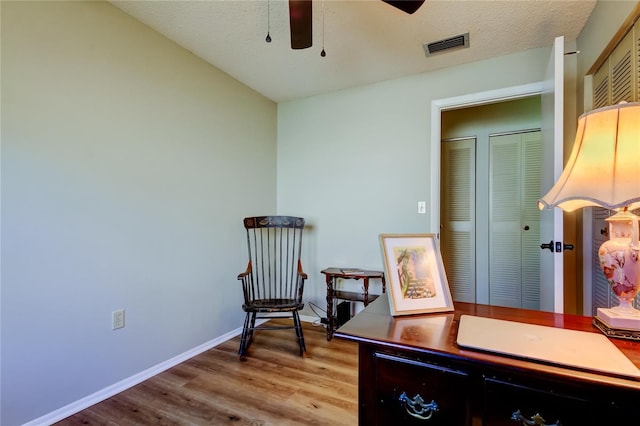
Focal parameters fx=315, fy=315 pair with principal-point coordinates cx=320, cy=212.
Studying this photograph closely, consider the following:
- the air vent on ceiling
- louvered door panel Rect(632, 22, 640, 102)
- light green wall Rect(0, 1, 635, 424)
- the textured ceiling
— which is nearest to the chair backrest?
light green wall Rect(0, 1, 635, 424)

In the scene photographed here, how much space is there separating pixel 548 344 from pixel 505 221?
2826mm

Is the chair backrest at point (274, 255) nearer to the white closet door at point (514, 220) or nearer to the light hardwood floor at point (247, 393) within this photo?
the light hardwood floor at point (247, 393)

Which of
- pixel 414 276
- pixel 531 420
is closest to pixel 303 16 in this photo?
pixel 414 276

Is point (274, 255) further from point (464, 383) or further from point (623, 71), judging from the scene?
point (623, 71)

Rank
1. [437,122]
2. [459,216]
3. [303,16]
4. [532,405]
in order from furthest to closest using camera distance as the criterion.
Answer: [459,216]
[437,122]
[303,16]
[532,405]

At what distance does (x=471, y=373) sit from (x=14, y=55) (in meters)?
2.27

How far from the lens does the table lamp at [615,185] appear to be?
34.0 inches

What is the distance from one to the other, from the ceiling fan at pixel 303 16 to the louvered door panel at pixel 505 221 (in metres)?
2.50

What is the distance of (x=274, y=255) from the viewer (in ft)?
10.3

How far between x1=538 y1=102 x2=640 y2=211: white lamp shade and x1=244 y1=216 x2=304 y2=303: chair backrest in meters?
2.13

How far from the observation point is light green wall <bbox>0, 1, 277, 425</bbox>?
4.95 ft

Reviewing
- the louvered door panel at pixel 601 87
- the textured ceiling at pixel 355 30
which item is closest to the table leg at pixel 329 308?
the textured ceiling at pixel 355 30

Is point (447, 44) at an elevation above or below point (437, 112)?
Answer: above

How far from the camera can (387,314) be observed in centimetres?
108
